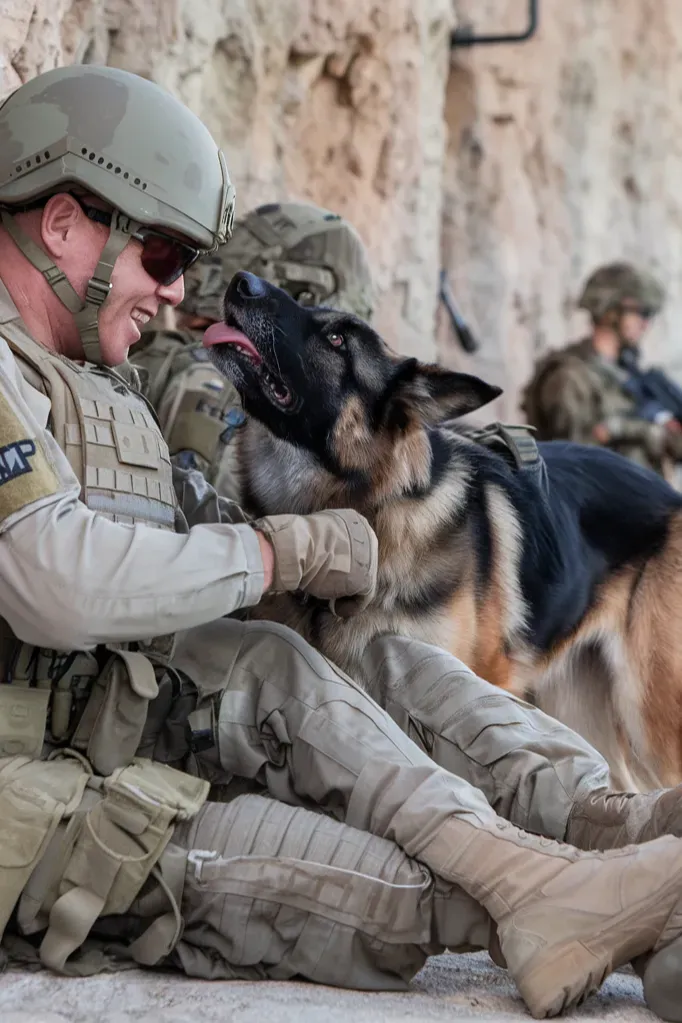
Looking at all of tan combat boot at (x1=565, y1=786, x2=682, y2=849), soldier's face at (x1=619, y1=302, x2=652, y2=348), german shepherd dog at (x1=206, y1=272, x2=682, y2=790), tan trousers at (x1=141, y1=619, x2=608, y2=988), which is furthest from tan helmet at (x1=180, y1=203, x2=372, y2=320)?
soldier's face at (x1=619, y1=302, x2=652, y2=348)

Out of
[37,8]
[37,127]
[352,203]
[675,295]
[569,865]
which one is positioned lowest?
[675,295]

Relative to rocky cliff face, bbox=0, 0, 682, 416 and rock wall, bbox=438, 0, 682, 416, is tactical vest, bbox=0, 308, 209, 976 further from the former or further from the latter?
rock wall, bbox=438, 0, 682, 416

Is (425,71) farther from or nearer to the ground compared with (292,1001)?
farther from the ground

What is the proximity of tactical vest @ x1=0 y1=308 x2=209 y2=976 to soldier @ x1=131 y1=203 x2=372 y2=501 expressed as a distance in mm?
1256

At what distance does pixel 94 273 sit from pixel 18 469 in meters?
0.52

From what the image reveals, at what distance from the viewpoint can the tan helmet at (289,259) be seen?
443 cm

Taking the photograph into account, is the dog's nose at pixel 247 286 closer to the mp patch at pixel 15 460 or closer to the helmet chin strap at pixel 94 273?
the helmet chin strap at pixel 94 273

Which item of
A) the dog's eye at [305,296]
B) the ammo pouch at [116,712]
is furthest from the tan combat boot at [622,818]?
the dog's eye at [305,296]

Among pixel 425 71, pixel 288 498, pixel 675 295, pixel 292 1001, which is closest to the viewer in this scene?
pixel 292 1001

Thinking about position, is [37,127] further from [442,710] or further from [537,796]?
[537,796]

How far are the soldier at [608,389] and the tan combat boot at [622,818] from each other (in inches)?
236

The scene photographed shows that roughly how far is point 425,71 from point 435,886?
6707 millimetres

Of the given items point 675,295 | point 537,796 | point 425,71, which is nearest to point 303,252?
point 537,796

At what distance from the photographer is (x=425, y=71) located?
7.96 m
